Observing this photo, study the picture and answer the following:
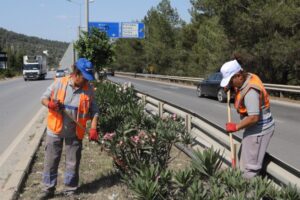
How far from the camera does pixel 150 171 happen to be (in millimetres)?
4457

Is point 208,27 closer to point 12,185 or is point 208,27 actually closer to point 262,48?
point 262,48

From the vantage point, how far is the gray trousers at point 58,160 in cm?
598

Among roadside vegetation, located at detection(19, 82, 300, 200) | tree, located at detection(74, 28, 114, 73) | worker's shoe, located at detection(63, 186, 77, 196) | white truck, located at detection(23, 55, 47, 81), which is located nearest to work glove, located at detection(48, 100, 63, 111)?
roadside vegetation, located at detection(19, 82, 300, 200)

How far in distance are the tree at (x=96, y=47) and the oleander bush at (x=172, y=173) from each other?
693 inches

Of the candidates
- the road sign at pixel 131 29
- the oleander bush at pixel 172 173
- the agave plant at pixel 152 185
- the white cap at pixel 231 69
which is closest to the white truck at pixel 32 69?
the road sign at pixel 131 29

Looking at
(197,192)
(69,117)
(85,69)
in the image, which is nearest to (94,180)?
(69,117)

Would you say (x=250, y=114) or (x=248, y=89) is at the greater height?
(x=248, y=89)

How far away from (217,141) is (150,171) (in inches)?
89.8

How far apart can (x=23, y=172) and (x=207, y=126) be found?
8.95 feet

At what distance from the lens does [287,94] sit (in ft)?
93.5

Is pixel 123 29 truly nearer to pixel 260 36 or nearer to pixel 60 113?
pixel 260 36

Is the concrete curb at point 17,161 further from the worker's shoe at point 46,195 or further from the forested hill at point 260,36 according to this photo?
the forested hill at point 260,36

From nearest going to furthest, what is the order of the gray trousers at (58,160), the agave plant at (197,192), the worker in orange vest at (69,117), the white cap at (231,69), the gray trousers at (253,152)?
the agave plant at (197,192), the white cap at (231,69), the gray trousers at (253,152), the worker in orange vest at (69,117), the gray trousers at (58,160)

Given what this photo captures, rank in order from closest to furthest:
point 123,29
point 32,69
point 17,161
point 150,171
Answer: point 150,171 → point 17,161 → point 123,29 → point 32,69
